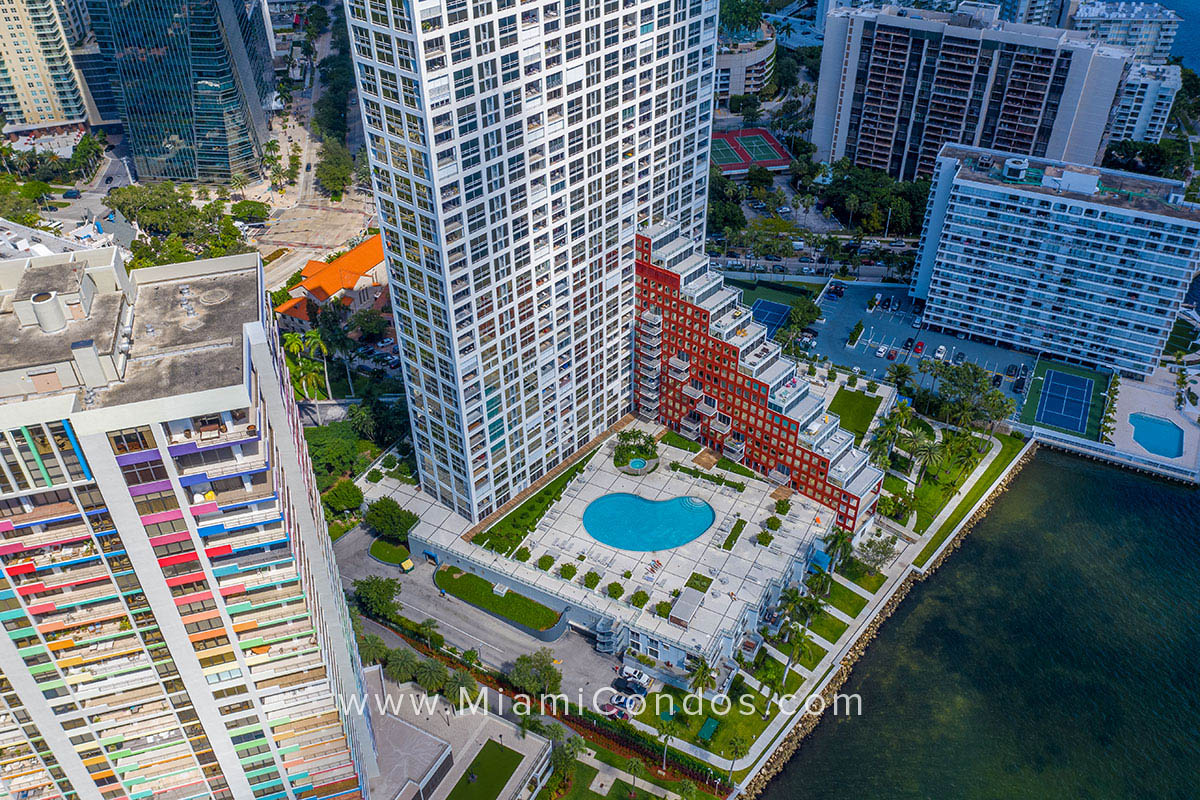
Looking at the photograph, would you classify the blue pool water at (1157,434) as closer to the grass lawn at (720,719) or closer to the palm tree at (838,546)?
the palm tree at (838,546)

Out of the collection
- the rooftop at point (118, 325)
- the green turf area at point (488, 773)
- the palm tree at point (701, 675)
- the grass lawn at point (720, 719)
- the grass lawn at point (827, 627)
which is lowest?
the grass lawn at point (720, 719)

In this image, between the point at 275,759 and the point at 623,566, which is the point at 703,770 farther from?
the point at 275,759

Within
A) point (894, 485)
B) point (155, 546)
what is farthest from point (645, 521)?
point (155, 546)

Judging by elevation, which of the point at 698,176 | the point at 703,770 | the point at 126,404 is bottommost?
the point at 703,770

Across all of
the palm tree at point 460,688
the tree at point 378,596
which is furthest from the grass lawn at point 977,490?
the tree at point 378,596

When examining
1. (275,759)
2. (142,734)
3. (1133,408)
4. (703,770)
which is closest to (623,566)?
(703,770)

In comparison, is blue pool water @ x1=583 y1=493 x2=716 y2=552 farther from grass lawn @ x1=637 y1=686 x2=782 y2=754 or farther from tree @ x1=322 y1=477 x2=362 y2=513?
tree @ x1=322 y1=477 x2=362 y2=513

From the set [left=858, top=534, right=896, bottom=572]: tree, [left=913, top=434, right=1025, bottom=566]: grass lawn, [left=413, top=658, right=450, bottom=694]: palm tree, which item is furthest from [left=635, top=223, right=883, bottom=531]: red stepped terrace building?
[left=413, top=658, right=450, bottom=694]: palm tree
